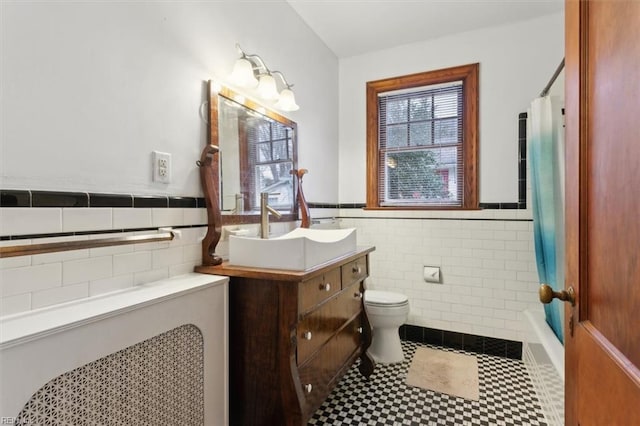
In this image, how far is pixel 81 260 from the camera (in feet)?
3.29

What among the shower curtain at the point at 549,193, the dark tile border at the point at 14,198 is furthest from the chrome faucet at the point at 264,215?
the shower curtain at the point at 549,193

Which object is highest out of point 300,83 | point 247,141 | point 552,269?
point 300,83

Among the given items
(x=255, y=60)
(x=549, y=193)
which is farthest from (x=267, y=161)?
(x=549, y=193)

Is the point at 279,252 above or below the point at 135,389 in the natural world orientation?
above

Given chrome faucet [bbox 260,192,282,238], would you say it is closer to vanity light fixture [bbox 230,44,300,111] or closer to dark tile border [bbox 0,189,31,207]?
vanity light fixture [bbox 230,44,300,111]

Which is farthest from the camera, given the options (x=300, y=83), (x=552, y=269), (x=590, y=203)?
(x=300, y=83)

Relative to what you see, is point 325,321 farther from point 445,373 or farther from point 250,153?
point 445,373

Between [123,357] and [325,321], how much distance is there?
2.92 feet

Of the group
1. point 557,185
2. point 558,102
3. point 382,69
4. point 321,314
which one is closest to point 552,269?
point 557,185

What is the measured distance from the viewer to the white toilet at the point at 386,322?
2.25m

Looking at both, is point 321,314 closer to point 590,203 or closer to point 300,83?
point 590,203

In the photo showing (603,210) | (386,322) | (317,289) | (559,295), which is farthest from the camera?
(386,322)

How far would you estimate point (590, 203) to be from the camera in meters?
0.72

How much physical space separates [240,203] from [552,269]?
1916 mm
